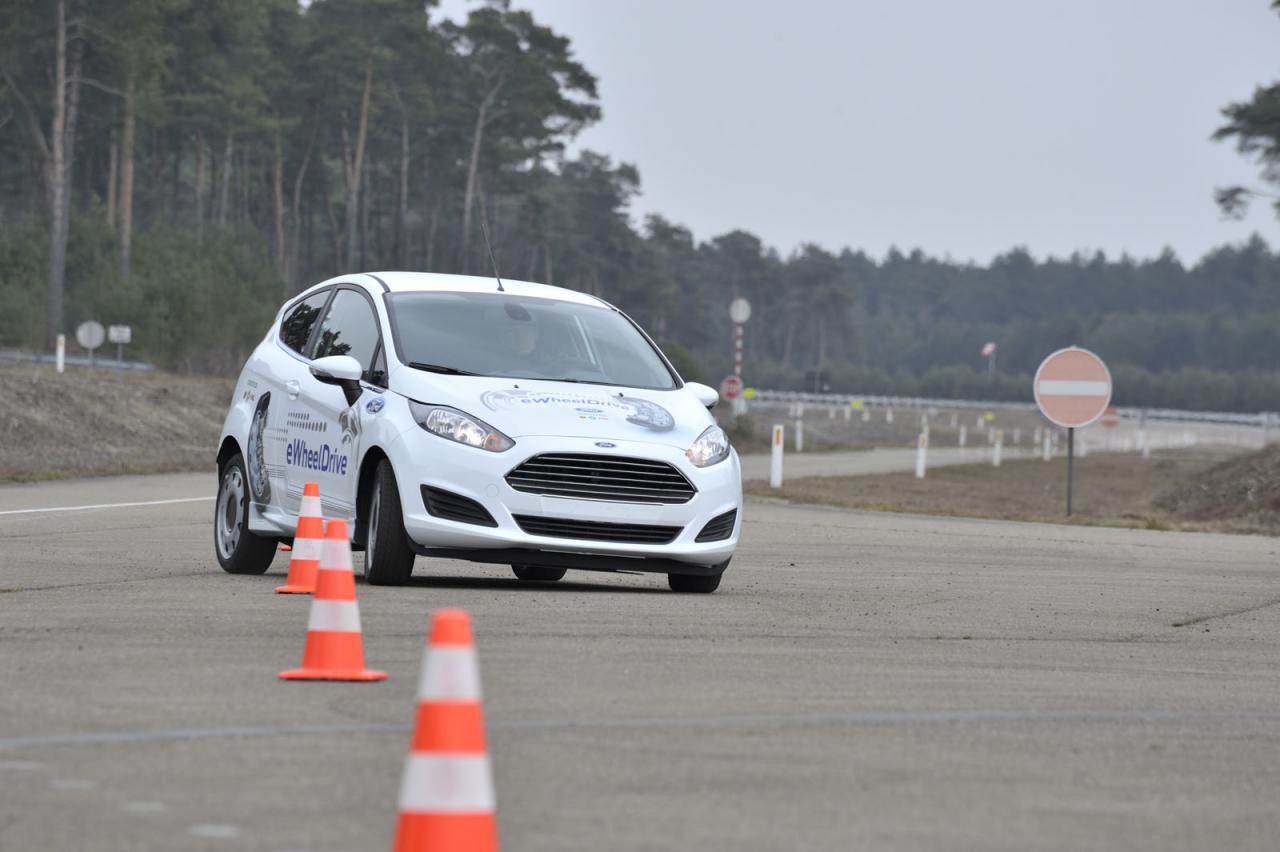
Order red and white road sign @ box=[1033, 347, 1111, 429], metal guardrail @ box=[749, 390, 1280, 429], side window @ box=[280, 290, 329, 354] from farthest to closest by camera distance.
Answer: metal guardrail @ box=[749, 390, 1280, 429]
red and white road sign @ box=[1033, 347, 1111, 429]
side window @ box=[280, 290, 329, 354]

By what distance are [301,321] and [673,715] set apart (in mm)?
7092

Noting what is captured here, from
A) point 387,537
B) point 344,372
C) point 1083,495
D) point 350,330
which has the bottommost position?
point 1083,495

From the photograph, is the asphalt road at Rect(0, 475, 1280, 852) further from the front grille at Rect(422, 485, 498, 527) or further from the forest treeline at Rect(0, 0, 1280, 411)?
the forest treeline at Rect(0, 0, 1280, 411)

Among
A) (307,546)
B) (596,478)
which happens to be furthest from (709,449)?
(307,546)

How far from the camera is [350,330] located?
1291 centimetres

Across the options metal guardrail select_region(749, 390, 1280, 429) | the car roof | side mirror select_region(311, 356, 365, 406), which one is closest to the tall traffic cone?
side mirror select_region(311, 356, 365, 406)

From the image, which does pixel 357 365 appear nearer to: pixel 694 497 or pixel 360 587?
pixel 360 587

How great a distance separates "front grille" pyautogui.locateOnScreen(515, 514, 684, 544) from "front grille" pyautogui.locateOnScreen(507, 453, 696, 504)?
137 mm

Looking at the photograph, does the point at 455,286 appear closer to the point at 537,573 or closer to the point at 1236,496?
the point at 537,573

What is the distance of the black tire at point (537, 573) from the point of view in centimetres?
1341

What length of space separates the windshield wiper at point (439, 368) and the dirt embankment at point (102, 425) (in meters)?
16.2

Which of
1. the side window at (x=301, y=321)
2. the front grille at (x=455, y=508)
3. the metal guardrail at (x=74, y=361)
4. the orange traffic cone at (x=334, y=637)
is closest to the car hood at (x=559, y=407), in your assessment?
the front grille at (x=455, y=508)

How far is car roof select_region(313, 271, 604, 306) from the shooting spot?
42.6 ft

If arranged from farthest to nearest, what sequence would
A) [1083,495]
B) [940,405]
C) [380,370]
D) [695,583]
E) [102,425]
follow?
[940,405] → [1083,495] → [102,425] → [695,583] → [380,370]
